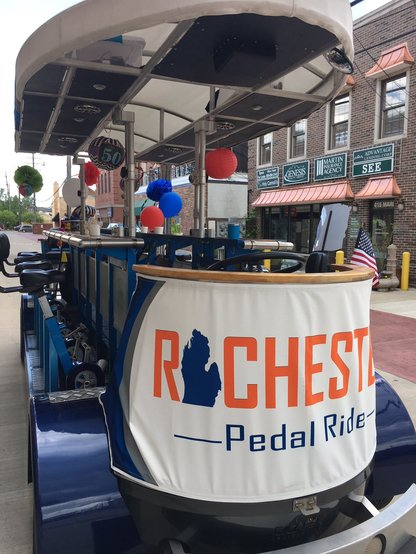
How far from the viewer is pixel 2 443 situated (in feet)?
12.5

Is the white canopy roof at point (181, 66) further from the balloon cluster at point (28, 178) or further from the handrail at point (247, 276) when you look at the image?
the balloon cluster at point (28, 178)

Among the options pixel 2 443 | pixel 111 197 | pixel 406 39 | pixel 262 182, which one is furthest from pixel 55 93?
pixel 111 197

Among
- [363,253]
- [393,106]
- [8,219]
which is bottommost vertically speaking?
[363,253]

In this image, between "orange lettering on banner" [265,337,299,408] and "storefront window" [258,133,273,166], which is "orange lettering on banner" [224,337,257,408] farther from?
"storefront window" [258,133,273,166]

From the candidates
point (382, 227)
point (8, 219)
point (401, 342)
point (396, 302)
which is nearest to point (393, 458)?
point (401, 342)

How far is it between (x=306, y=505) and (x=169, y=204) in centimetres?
498

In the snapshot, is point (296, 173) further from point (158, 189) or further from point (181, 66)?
point (181, 66)

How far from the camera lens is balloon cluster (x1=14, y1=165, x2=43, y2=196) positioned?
347 inches

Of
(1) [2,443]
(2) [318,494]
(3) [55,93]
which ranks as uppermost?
(3) [55,93]

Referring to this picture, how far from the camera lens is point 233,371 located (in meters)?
1.61

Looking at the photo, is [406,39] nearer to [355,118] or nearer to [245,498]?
[355,118]

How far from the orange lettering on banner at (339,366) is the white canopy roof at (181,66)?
145 cm

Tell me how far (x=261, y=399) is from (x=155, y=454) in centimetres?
42

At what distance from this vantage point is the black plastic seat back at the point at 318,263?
2.16 metres
